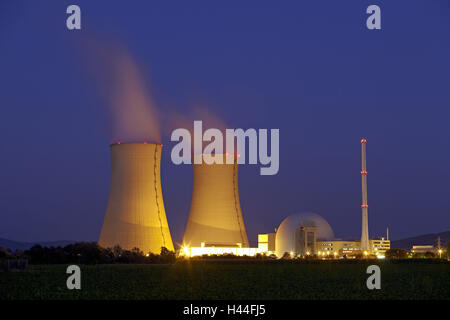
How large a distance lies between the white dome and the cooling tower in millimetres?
22163

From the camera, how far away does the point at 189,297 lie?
54.2 ft

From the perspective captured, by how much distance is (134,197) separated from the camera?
3878cm

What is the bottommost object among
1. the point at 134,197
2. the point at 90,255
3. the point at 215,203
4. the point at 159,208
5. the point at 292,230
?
the point at 90,255

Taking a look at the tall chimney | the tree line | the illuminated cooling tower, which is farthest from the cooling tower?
the tall chimney

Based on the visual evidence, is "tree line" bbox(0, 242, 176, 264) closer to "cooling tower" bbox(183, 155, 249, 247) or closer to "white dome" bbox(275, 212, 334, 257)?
"cooling tower" bbox(183, 155, 249, 247)

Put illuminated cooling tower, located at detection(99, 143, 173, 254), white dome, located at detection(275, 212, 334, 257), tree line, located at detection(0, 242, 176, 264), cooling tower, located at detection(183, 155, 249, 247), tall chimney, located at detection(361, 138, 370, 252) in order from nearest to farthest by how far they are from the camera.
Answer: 1. illuminated cooling tower, located at detection(99, 143, 173, 254)
2. tree line, located at detection(0, 242, 176, 264)
3. cooling tower, located at detection(183, 155, 249, 247)
4. tall chimney, located at detection(361, 138, 370, 252)
5. white dome, located at detection(275, 212, 334, 257)

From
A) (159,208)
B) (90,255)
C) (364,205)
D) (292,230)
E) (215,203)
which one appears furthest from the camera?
(292,230)

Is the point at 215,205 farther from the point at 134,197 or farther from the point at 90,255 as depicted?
the point at 90,255

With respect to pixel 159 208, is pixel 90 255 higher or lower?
lower

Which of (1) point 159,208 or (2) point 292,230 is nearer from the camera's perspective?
(1) point 159,208

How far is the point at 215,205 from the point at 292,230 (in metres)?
25.8

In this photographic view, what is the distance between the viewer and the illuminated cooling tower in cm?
3872

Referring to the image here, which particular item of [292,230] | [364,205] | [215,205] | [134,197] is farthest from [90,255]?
[364,205]

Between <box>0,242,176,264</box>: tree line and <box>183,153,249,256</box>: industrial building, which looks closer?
<box>0,242,176,264</box>: tree line
